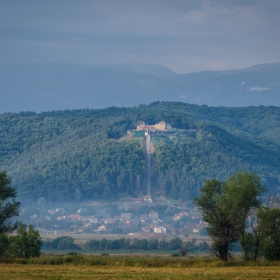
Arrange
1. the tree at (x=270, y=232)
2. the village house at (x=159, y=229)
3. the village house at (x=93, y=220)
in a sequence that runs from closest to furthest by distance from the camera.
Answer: the tree at (x=270, y=232), the village house at (x=159, y=229), the village house at (x=93, y=220)

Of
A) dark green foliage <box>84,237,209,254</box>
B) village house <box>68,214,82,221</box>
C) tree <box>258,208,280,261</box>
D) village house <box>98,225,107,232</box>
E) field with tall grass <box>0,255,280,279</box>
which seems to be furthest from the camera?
village house <box>68,214,82,221</box>

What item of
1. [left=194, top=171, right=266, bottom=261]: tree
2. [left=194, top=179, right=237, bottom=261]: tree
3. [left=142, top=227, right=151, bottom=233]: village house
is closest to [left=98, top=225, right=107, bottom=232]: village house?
[left=142, top=227, right=151, bottom=233]: village house

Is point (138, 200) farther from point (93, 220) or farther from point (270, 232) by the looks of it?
point (270, 232)

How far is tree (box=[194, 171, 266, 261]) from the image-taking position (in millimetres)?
55500

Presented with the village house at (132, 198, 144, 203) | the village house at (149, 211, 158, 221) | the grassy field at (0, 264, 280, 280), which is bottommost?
the grassy field at (0, 264, 280, 280)

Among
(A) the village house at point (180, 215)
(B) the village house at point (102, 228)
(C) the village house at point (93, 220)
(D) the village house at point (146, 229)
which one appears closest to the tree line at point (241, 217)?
(D) the village house at point (146, 229)

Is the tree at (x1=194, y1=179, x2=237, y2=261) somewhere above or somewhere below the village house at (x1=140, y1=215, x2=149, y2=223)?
below

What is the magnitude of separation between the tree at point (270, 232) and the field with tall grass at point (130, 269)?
2.69 metres

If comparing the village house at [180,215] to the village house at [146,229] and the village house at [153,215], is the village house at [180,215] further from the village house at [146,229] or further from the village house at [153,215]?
the village house at [146,229]

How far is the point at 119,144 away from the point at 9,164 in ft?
89.3

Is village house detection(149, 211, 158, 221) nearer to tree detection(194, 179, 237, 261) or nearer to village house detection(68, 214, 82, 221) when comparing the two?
village house detection(68, 214, 82, 221)

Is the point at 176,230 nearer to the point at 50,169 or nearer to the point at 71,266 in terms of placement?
the point at 50,169

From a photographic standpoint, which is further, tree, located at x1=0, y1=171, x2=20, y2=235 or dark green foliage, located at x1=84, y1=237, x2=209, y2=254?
dark green foliage, located at x1=84, y1=237, x2=209, y2=254

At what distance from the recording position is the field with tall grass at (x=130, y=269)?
39594 mm
